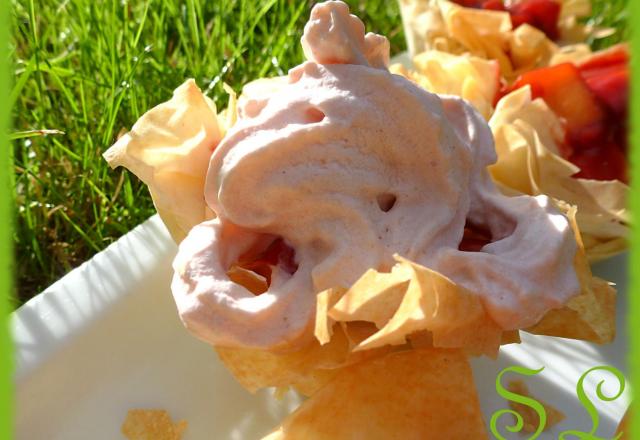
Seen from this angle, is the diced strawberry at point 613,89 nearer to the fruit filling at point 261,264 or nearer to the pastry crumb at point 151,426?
the fruit filling at point 261,264

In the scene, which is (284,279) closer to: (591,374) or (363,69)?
(363,69)

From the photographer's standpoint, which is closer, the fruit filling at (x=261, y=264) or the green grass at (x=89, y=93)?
the fruit filling at (x=261, y=264)

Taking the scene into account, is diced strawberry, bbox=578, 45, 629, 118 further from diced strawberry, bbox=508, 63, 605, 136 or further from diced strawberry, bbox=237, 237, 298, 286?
diced strawberry, bbox=237, 237, 298, 286

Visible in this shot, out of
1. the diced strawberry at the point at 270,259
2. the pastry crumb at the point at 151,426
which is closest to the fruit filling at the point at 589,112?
the diced strawberry at the point at 270,259

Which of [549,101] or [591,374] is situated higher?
[549,101]

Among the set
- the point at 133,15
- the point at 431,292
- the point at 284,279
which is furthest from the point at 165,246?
the point at 133,15

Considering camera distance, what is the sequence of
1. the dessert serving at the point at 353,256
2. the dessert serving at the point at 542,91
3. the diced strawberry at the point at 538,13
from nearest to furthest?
1. the dessert serving at the point at 353,256
2. the dessert serving at the point at 542,91
3. the diced strawberry at the point at 538,13

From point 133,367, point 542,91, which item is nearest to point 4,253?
point 133,367
